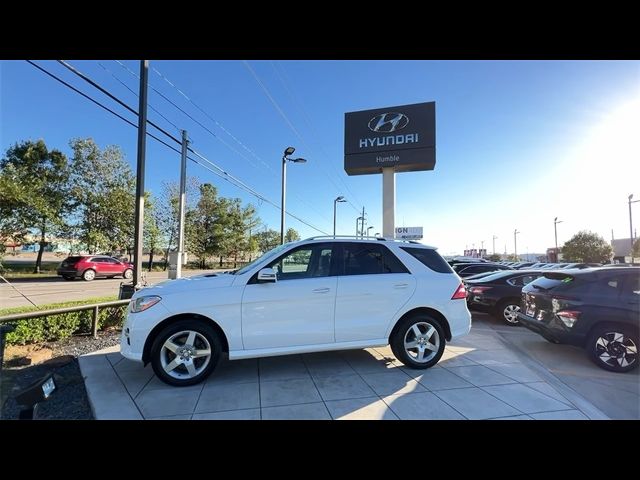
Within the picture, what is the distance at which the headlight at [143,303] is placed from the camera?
3520 millimetres

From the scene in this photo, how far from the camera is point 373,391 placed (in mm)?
3461

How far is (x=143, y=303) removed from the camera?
3545mm

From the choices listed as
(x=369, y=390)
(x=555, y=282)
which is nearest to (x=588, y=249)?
(x=555, y=282)

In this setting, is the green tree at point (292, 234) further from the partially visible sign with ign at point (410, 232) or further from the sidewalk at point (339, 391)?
the sidewalk at point (339, 391)

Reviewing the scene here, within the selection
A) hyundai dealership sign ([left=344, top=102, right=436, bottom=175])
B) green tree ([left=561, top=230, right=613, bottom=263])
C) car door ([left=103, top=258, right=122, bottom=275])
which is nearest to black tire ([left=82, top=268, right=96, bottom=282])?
car door ([left=103, top=258, right=122, bottom=275])

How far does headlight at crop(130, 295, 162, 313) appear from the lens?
352 cm

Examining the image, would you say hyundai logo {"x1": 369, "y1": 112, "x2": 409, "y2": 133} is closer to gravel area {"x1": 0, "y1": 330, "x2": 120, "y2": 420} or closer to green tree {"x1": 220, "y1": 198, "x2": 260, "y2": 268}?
gravel area {"x1": 0, "y1": 330, "x2": 120, "y2": 420}

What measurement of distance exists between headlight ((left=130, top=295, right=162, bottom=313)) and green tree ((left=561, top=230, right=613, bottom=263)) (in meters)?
48.7

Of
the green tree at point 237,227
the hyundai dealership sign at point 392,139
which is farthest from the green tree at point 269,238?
the hyundai dealership sign at point 392,139

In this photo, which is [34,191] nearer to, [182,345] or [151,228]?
[151,228]

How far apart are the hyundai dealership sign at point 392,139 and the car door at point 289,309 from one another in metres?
10.4
